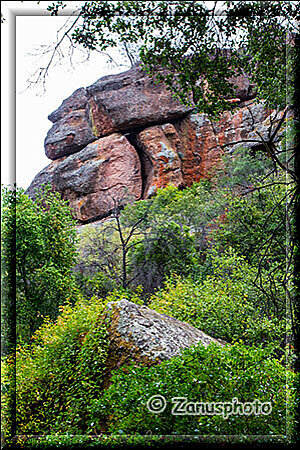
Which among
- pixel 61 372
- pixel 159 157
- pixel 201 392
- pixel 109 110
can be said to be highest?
pixel 109 110

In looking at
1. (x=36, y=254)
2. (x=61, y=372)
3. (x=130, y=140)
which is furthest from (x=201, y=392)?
(x=130, y=140)

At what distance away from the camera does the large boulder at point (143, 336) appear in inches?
88.8

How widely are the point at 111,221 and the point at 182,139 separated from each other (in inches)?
32.5

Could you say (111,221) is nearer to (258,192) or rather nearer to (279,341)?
(258,192)

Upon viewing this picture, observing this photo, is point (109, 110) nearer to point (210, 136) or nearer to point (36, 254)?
point (210, 136)

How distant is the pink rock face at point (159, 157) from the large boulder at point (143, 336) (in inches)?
34.1

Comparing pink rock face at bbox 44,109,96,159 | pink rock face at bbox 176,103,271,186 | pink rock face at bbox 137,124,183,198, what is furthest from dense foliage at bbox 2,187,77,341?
pink rock face at bbox 176,103,271,186

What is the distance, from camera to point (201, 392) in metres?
2.13

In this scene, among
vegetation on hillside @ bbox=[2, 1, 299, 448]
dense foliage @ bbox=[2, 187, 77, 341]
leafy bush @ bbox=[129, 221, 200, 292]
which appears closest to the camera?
vegetation on hillside @ bbox=[2, 1, 299, 448]

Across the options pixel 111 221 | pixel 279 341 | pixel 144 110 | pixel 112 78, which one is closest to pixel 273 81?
pixel 144 110

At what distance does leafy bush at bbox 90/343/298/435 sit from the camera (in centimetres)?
205

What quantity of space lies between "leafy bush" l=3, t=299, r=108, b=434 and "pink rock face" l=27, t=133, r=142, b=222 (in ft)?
2.43

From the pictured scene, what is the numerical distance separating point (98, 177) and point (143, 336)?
1.24m

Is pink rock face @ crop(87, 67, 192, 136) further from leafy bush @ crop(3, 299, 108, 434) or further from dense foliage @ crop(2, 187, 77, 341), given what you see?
leafy bush @ crop(3, 299, 108, 434)
